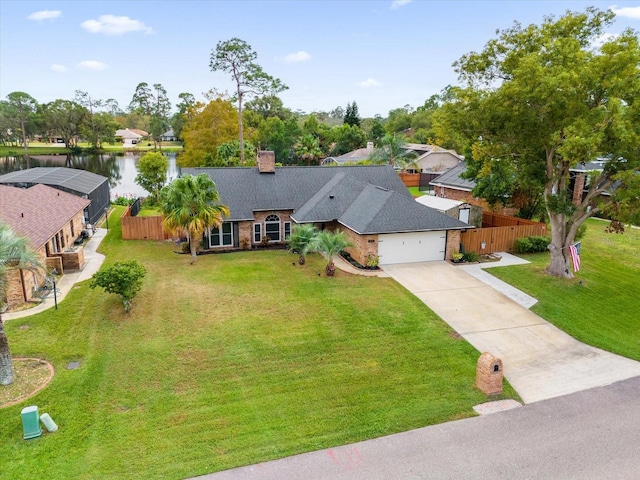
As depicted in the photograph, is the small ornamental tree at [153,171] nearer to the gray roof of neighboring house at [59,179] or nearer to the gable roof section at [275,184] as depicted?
the gray roof of neighboring house at [59,179]

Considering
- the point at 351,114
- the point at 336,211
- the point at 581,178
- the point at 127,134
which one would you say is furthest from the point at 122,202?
the point at 127,134

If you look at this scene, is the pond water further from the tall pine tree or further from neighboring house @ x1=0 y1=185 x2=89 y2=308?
the tall pine tree

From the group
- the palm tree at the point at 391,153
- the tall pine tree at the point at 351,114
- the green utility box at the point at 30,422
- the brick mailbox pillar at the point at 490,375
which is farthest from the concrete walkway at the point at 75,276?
the tall pine tree at the point at 351,114

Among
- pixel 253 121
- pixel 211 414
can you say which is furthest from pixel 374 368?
pixel 253 121

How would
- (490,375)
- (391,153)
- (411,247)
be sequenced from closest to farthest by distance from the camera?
(490,375)
(411,247)
(391,153)

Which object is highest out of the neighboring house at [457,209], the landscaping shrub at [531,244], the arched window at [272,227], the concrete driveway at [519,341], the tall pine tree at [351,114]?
the tall pine tree at [351,114]

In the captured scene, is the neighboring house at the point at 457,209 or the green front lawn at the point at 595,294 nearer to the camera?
the green front lawn at the point at 595,294

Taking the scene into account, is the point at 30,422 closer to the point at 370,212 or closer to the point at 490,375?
the point at 490,375
